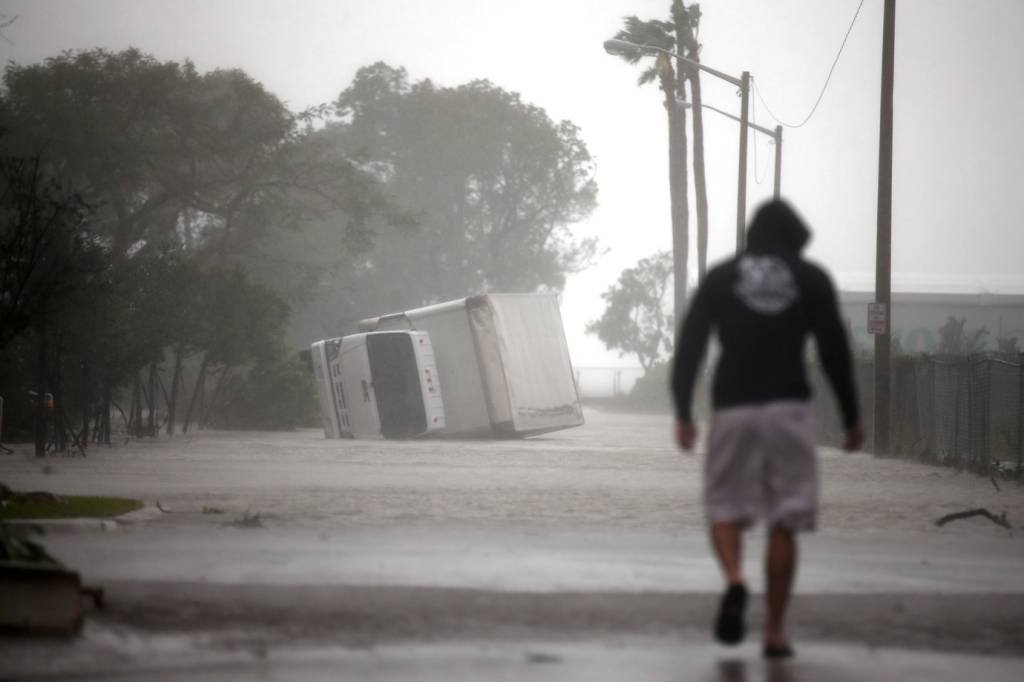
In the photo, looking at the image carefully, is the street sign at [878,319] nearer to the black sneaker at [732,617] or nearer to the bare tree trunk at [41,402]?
the bare tree trunk at [41,402]

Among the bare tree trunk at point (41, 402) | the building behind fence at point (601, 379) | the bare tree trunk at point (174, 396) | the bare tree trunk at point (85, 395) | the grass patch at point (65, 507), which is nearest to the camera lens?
the grass patch at point (65, 507)

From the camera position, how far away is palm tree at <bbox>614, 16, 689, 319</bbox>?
51.8m

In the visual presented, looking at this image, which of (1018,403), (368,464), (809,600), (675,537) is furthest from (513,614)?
(368,464)

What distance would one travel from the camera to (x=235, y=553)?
34.9 feet

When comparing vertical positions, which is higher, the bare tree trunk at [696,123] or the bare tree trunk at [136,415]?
the bare tree trunk at [696,123]

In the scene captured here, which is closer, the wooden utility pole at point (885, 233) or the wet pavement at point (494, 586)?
the wet pavement at point (494, 586)

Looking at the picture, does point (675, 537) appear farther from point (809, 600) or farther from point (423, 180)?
point (423, 180)

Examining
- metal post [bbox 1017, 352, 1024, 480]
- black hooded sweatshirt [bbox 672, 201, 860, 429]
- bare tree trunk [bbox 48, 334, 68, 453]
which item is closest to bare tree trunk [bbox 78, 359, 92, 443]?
bare tree trunk [bbox 48, 334, 68, 453]

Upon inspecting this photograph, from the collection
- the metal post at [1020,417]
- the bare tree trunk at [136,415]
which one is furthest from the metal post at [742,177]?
the metal post at [1020,417]

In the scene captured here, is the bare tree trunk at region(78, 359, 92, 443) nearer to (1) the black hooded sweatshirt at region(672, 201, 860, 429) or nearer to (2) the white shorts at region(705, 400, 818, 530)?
(1) the black hooded sweatshirt at region(672, 201, 860, 429)

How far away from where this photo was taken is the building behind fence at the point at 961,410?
22.2 metres

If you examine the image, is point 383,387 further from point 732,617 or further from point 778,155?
point 732,617

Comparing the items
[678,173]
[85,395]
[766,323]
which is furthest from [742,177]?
[766,323]

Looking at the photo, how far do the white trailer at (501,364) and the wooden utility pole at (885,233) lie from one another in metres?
A: 9.58
